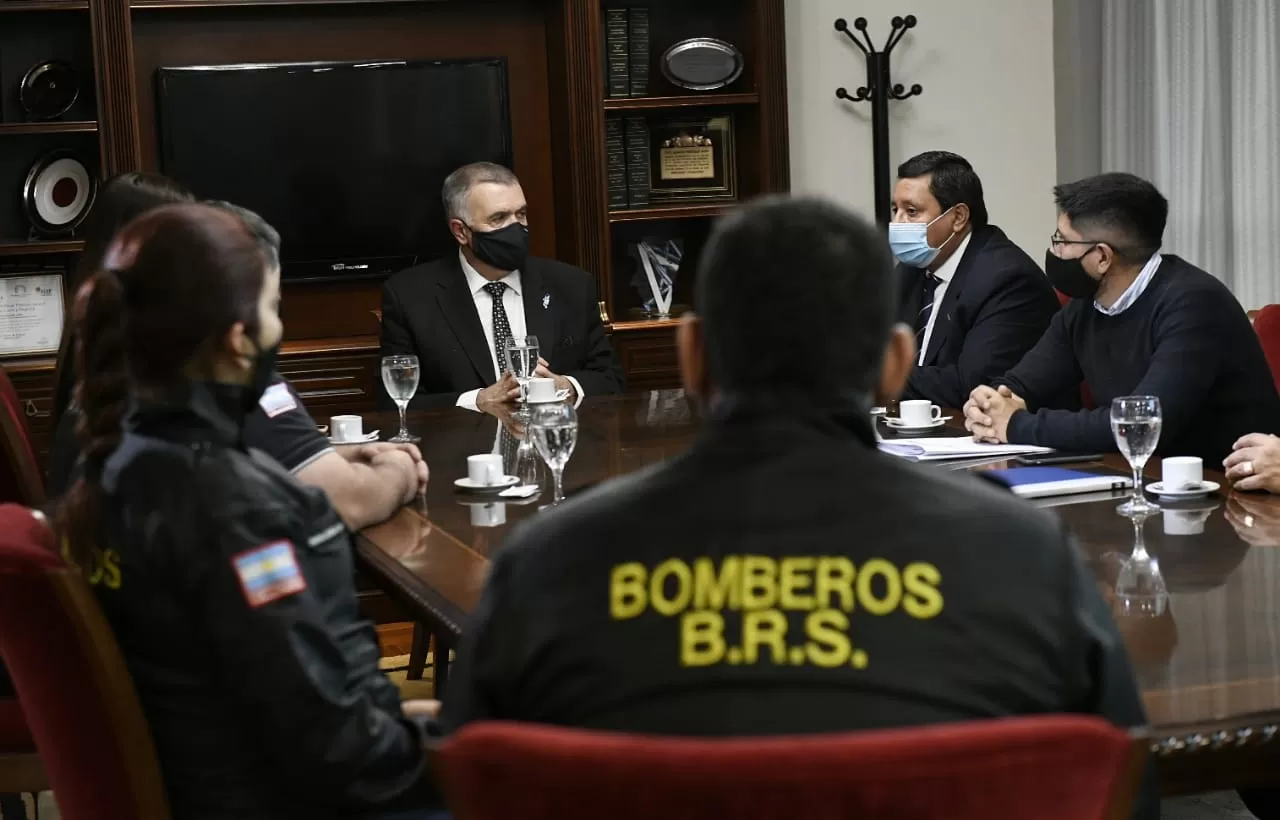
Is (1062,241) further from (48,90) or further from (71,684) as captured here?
(48,90)

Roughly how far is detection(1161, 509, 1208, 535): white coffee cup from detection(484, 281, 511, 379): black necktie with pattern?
2.35 m

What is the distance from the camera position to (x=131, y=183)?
2.78 metres

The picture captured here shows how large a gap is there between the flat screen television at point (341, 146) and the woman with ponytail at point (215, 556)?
3822mm

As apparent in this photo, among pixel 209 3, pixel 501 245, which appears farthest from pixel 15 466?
pixel 209 3

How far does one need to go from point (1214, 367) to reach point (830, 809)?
7.84 ft

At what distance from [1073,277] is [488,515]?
56.7 inches

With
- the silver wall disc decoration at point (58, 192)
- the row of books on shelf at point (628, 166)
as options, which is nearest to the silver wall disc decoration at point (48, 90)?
the silver wall disc decoration at point (58, 192)

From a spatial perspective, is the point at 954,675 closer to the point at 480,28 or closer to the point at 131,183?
the point at 131,183

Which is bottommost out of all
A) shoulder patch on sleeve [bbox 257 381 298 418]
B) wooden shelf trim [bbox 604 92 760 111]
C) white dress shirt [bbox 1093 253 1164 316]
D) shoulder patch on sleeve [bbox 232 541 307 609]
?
shoulder patch on sleeve [bbox 232 541 307 609]

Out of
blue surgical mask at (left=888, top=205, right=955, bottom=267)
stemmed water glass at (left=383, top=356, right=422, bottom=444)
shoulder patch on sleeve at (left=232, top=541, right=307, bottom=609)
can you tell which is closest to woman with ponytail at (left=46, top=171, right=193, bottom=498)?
stemmed water glass at (left=383, top=356, right=422, bottom=444)

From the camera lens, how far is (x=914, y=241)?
4141 millimetres

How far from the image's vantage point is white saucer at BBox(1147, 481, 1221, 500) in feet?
7.64

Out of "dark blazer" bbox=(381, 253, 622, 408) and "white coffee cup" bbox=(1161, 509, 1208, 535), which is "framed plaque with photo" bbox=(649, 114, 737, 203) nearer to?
"dark blazer" bbox=(381, 253, 622, 408)

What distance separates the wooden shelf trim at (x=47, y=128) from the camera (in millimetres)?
4863
